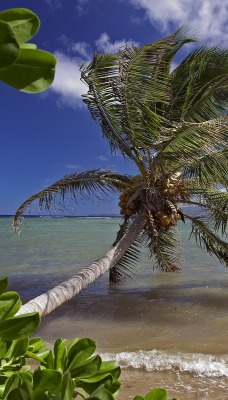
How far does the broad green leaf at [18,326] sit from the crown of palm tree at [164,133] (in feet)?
18.6

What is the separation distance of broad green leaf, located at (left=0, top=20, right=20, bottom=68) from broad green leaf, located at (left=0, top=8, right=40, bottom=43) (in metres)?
0.03

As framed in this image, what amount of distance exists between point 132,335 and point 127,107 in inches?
134

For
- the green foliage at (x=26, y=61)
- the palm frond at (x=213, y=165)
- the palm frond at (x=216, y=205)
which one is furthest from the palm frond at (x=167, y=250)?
the green foliage at (x=26, y=61)

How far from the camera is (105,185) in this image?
9062 millimetres

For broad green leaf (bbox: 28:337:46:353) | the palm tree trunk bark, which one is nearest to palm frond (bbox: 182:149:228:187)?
the palm tree trunk bark

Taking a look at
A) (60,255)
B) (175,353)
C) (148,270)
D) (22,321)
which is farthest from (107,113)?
(60,255)

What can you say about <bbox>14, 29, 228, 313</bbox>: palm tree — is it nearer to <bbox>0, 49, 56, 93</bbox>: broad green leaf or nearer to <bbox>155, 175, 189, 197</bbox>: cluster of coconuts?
<bbox>155, 175, 189, 197</bbox>: cluster of coconuts

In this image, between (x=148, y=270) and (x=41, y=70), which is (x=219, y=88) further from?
(x=41, y=70)

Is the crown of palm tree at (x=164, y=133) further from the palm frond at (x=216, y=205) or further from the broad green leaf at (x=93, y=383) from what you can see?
the broad green leaf at (x=93, y=383)

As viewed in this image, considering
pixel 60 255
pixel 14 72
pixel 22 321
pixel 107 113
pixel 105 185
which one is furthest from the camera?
pixel 60 255

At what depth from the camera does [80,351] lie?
3.29 ft

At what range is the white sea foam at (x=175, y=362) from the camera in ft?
14.4

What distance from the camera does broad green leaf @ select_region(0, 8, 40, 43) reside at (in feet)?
1.64

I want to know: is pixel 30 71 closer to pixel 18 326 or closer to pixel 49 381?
pixel 18 326
